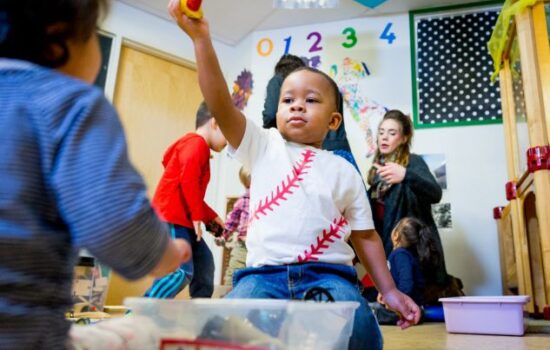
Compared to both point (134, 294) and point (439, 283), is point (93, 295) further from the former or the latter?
point (439, 283)

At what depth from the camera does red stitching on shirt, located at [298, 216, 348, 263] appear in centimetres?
73

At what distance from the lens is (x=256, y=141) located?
2.71 ft

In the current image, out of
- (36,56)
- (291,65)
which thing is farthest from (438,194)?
(36,56)

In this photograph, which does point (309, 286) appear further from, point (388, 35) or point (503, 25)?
point (388, 35)

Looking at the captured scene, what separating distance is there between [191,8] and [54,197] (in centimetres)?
41

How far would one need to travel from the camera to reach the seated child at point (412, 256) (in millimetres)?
1744

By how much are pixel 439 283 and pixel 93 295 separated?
1409 millimetres

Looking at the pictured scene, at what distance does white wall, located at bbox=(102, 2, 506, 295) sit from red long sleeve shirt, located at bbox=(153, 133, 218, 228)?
1115 millimetres

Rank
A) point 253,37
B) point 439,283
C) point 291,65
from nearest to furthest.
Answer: point 291,65 → point 439,283 → point 253,37

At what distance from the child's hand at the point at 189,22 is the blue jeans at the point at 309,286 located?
38 cm

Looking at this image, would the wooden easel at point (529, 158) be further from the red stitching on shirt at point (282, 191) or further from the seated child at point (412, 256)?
the red stitching on shirt at point (282, 191)

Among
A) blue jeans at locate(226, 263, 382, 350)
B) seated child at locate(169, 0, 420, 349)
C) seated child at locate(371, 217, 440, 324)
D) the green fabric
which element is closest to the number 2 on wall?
the green fabric

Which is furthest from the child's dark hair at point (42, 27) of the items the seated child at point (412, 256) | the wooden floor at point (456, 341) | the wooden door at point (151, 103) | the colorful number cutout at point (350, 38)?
the colorful number cutout at point (350, 38)

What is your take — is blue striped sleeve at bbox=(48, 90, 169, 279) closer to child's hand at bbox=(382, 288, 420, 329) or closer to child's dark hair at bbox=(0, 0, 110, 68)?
child's dark hair at bbox=(0, 0, 110, 68)
